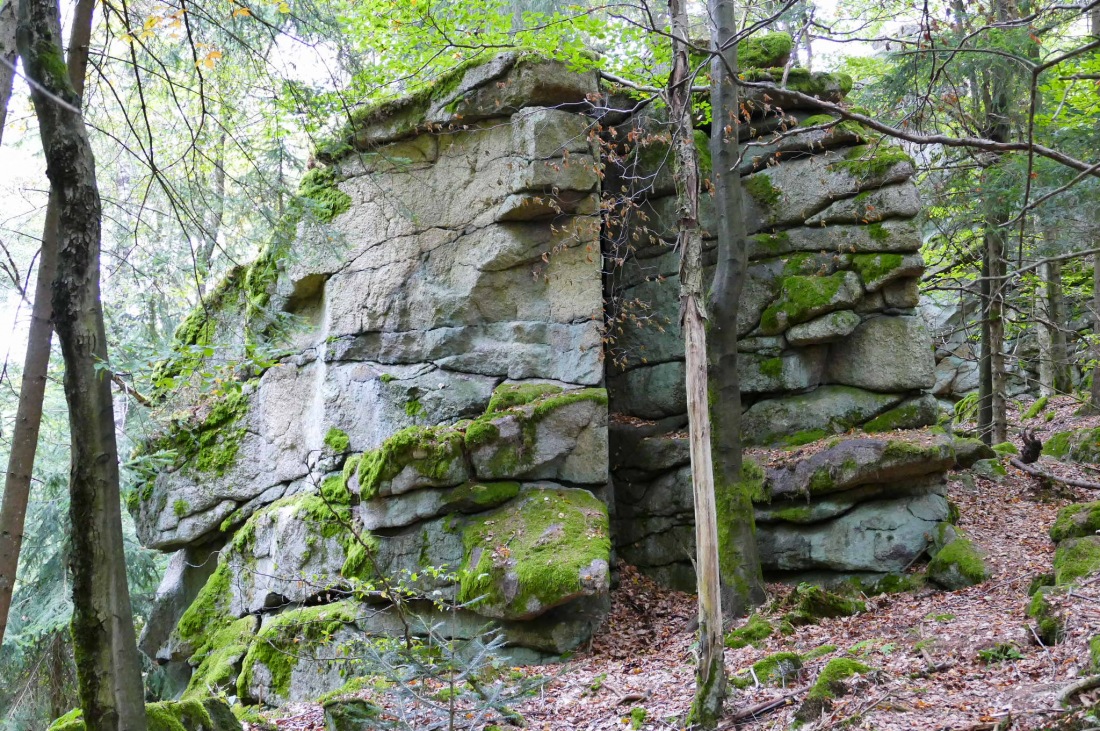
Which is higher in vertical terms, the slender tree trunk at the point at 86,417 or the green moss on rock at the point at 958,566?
the slender tree trunk at the point at 86,417

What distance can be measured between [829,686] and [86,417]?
5.01 meters

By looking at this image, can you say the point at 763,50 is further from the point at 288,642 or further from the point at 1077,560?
the point at 288,642

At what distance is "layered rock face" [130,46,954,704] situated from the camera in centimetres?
923

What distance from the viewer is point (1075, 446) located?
12.9 meters

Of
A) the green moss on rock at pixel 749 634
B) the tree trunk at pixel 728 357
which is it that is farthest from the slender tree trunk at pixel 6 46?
the green moss on rock at pixel 749 634

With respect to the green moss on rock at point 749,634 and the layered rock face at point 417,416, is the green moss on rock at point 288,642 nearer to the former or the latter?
the layered rock face at point 417,416

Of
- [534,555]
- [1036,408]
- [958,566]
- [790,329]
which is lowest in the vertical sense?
[958,566]

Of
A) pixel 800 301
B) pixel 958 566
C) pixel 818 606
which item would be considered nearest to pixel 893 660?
pixel 818 606

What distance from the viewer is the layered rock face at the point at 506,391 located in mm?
9227

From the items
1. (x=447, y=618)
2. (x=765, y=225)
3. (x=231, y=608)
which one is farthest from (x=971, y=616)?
(x=231, y=608)

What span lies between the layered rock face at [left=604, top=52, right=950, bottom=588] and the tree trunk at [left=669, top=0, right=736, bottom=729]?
3290 mm

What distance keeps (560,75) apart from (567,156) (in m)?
1.17

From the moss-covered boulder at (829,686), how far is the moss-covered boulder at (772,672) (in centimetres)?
42

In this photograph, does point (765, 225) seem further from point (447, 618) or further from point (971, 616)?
point (447, 618)
